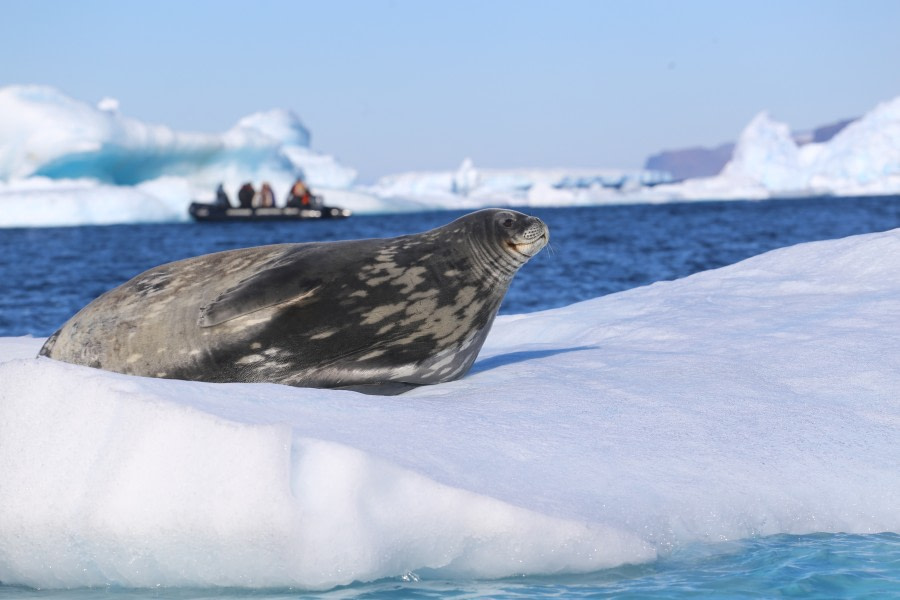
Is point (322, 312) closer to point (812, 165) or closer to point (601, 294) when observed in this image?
point (601, 294)

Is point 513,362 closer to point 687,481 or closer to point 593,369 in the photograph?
point 593,369

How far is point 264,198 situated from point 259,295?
46.5 metres

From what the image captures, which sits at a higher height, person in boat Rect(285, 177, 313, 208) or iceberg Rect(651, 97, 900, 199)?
iceberg Rect(651, 97, 900, 199)

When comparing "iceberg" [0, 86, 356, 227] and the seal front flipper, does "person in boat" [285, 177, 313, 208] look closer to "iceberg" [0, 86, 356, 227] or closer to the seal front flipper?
"iceberg" [0, 86, 356, 227]

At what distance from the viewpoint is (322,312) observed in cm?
423

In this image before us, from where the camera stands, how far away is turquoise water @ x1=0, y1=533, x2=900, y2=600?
2463 mm

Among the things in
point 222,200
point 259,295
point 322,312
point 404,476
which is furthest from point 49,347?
point 222,200

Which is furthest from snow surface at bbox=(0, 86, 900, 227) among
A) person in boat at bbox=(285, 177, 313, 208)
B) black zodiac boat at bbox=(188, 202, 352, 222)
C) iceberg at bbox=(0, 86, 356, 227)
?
person in boat at bbox=(285, 177, 313, 208)

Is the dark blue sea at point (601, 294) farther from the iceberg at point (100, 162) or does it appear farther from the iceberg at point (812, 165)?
the iceberg at point (812, 165)

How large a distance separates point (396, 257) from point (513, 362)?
27.7 inches

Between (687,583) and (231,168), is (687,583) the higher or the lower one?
the lower one

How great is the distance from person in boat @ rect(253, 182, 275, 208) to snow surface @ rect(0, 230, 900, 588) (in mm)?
46932

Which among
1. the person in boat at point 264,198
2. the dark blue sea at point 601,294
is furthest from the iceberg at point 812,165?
the person in boat at point 264,198

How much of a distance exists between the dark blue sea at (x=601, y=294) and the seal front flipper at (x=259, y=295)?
1.11 meters
